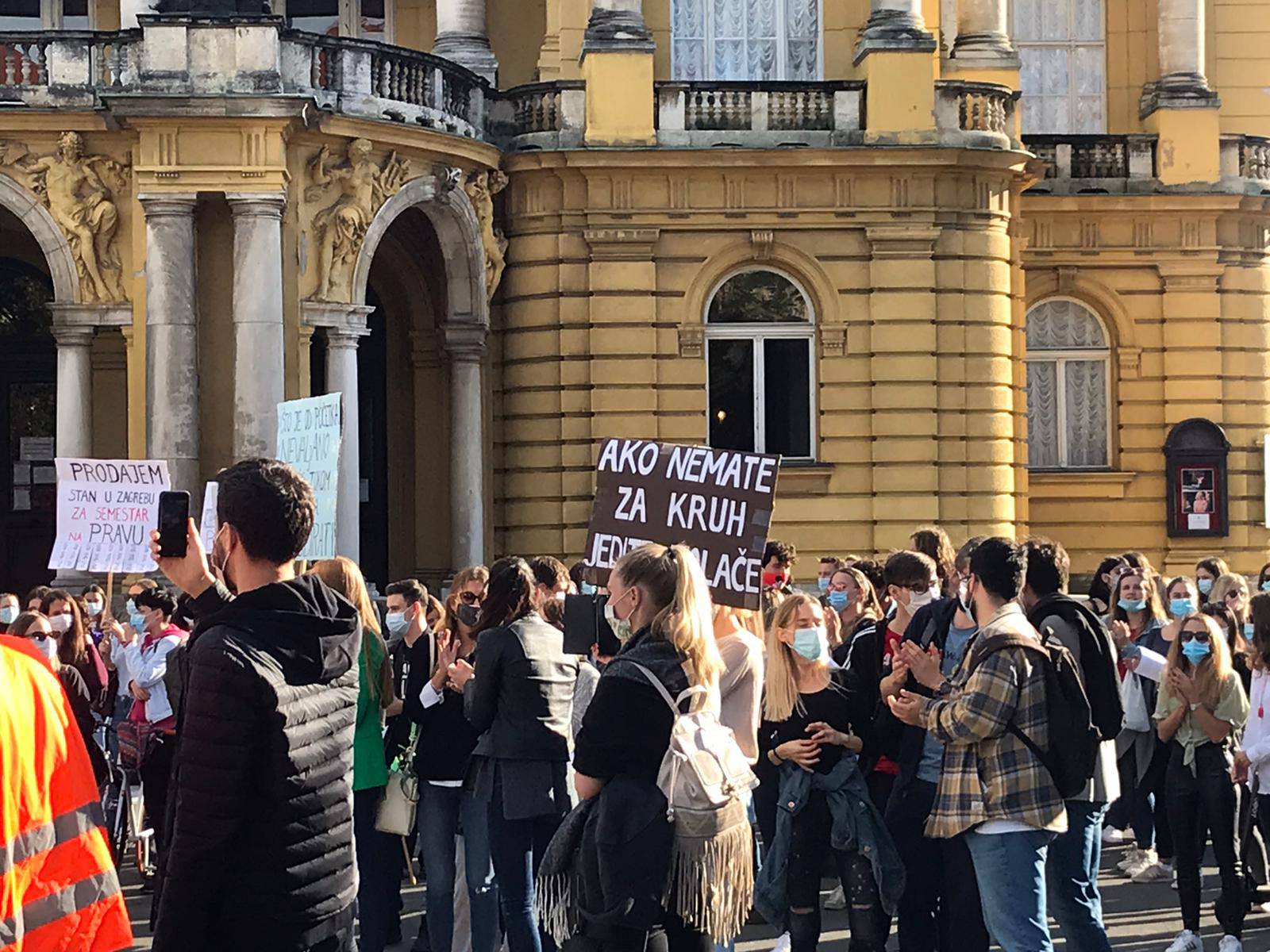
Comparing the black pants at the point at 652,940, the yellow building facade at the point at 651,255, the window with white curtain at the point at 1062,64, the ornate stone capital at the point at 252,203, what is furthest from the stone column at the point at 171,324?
the black pants at the point at 652,940

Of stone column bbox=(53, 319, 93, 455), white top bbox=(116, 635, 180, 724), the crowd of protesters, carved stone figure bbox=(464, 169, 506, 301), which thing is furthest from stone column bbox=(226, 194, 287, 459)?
white top bbox=(116, 635, 180, 724)

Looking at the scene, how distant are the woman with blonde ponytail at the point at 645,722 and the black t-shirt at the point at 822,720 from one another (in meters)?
2.64

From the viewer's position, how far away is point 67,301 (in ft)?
71.1

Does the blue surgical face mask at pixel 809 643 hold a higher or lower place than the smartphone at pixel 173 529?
lower

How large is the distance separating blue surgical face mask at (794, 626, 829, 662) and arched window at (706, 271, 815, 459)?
15796 mm

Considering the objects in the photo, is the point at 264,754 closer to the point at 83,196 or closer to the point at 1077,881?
the point at 1077,881

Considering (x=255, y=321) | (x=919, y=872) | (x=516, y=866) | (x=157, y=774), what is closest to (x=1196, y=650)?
(x=919, y=872)

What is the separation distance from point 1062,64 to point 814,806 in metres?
22.0

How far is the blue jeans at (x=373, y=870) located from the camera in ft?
33.6

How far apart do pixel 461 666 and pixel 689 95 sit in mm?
15925

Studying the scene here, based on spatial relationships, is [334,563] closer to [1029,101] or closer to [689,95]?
[689,95]

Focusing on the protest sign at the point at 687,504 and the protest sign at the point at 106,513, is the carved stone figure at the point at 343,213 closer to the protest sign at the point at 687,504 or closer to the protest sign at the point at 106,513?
the protest sign at the point at 106,513

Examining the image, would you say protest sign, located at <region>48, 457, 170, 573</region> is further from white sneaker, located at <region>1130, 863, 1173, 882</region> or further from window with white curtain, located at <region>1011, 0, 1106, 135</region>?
window with white curtain, located at <region>1011, 0, 1106, 135</region>

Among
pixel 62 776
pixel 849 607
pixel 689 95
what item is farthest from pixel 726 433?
pixel 62 776
